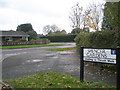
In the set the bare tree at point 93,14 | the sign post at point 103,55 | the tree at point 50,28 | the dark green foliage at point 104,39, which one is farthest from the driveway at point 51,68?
the tree at point 50,28

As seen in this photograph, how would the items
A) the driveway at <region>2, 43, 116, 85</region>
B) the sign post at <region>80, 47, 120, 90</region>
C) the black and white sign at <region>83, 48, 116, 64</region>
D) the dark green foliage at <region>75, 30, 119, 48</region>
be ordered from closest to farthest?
the sign post at <region>80, 47, 120, 90</region>
the black and white sign at <region>83, 48, 116, 64</region>
the driveway at <region>2, 43, 116, 85</region>
the dark green foliage at <region>75, 30, 119, 48</region>

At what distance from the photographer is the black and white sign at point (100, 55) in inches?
172

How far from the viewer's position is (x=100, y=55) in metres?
4.70

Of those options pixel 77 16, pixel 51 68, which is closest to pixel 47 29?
pixel 77 16

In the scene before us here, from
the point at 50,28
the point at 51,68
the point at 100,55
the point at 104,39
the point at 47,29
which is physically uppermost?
the point at 50,28

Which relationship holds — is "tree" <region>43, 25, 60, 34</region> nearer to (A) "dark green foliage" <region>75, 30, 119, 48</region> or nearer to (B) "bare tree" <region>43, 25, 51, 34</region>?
(B) "bare tree" <region>43, 25, 51, 34</region>

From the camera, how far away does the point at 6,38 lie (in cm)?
4234

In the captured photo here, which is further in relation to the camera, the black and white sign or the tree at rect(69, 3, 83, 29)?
the tree at rect(69, 3, 83, 29)

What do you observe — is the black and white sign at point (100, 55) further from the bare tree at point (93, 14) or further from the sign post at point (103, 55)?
the bare tree at point (93, 14)

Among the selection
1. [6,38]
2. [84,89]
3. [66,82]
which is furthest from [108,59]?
[6,38]

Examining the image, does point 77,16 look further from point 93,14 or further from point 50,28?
Result: point 50,28

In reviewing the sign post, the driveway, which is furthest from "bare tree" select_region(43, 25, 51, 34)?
the sign post

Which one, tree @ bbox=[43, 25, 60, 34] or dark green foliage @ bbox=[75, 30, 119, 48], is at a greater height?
tree @ bbox=[43, 25, 60, 34]

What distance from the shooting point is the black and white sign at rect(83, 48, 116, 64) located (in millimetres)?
4361
